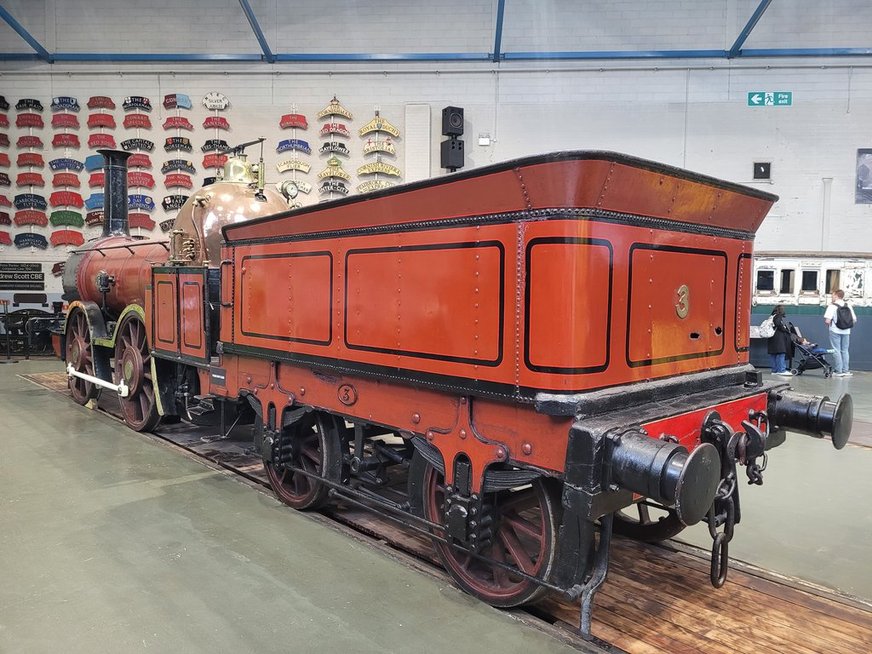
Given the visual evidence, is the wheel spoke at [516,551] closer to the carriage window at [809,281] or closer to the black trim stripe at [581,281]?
the black trim stripe at [581,281]

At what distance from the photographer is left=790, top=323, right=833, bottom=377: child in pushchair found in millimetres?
11867

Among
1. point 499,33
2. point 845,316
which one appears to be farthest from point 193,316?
point 845,316

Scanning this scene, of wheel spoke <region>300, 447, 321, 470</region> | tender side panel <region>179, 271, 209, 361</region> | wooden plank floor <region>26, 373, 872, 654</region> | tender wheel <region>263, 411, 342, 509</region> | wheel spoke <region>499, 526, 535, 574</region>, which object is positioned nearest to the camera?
wooden plank floor <region>26, 373, 872, 654</region>

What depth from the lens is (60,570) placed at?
3.36 metres

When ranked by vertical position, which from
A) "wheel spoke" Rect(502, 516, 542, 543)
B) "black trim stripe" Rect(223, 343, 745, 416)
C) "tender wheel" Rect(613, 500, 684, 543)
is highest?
"black trim stripe" Rect(223, 343, 745, 416)

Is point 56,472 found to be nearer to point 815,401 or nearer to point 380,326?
point 380,326

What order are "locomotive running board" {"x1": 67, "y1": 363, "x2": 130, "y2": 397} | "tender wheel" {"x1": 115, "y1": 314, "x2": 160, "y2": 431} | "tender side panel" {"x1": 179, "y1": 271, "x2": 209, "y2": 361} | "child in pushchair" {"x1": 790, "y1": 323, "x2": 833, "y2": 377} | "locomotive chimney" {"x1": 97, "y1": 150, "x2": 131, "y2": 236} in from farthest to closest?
"child in pushchair" {"x1": 790, "y1": 323, "x2": 833, "y2": 377} → "locomotive chimney" {"x1": 97, "y1": 150, "x2": 131, "y2": 236} → "locomotive running board" {"x1": 67, "y1": 363, "x2": 130, "y2": 397} → "tender wheel" {"x1": 115, "y1": 314, "x2": 160, "y2": 431} → "tender side panel" {"x1": 179, "y1": 271, "x2": 209, "y2": 361}

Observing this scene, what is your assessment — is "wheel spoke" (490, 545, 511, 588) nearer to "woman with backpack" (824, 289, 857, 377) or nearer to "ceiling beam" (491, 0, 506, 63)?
"woman with backpack" (824, 289, 857, 377)

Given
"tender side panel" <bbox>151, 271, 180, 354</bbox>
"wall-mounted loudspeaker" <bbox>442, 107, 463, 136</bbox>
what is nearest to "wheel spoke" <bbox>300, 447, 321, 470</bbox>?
"tender side panel" <bbox>151, 271, 180, 354</bbox>

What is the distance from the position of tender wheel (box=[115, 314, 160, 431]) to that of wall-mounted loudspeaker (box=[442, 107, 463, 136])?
8.21 metres

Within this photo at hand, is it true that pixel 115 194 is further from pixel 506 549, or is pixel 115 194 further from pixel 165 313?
pixel 506 549

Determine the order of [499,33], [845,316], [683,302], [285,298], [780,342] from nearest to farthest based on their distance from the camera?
[683,302], [285,298], [845,316], [780,342], [499,33]

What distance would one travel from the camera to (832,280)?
13.0 meters

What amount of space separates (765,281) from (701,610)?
1182cm
